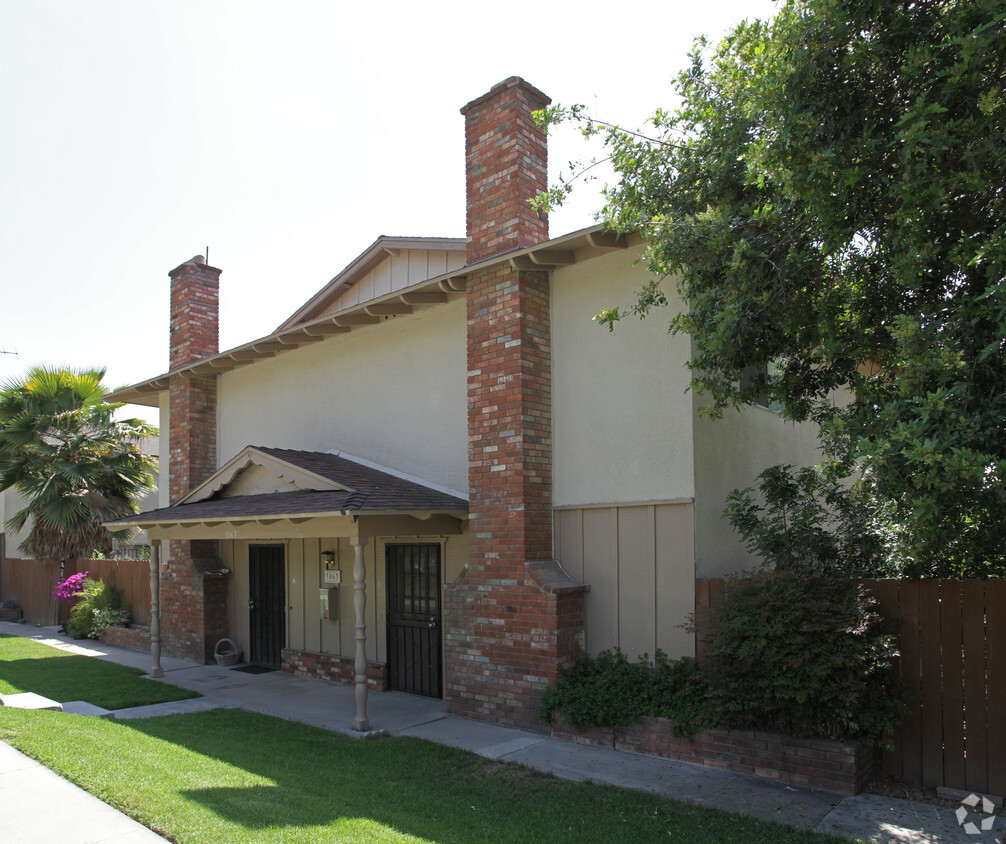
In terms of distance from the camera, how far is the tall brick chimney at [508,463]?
8.55m

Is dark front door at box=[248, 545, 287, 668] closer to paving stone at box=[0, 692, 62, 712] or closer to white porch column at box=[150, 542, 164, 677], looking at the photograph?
white porch column at box=[150, 542, 164, 677]

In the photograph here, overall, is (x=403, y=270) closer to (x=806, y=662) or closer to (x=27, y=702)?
(x=27, y=702)

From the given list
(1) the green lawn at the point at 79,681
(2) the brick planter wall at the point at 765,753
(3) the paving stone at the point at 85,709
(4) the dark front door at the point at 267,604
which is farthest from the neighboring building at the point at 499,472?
(3) the paving stone at the point at 85,709

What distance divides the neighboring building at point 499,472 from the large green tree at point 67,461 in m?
6.60

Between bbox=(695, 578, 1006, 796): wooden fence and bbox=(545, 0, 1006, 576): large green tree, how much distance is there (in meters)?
0.38

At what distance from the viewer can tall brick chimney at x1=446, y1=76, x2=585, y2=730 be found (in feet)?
28.0

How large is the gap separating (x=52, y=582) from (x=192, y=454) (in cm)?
767

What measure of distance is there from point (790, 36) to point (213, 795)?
7.08 m

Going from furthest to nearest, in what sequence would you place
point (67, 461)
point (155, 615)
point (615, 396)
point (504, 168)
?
1. point (67, 461)
2. point (155, 615)
3. point (504, 168)
4. point (615, 396)

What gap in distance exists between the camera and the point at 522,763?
7.38 meters

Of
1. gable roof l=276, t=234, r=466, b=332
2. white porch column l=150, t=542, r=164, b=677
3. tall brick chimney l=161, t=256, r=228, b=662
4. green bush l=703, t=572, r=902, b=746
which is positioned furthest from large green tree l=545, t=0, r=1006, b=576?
tall brick chimney l=161, t=256, r=228, b=662

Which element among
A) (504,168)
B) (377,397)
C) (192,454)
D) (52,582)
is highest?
(504,168)

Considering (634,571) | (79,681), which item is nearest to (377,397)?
(634,571)

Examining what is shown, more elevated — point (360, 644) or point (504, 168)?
point (504, 168)
